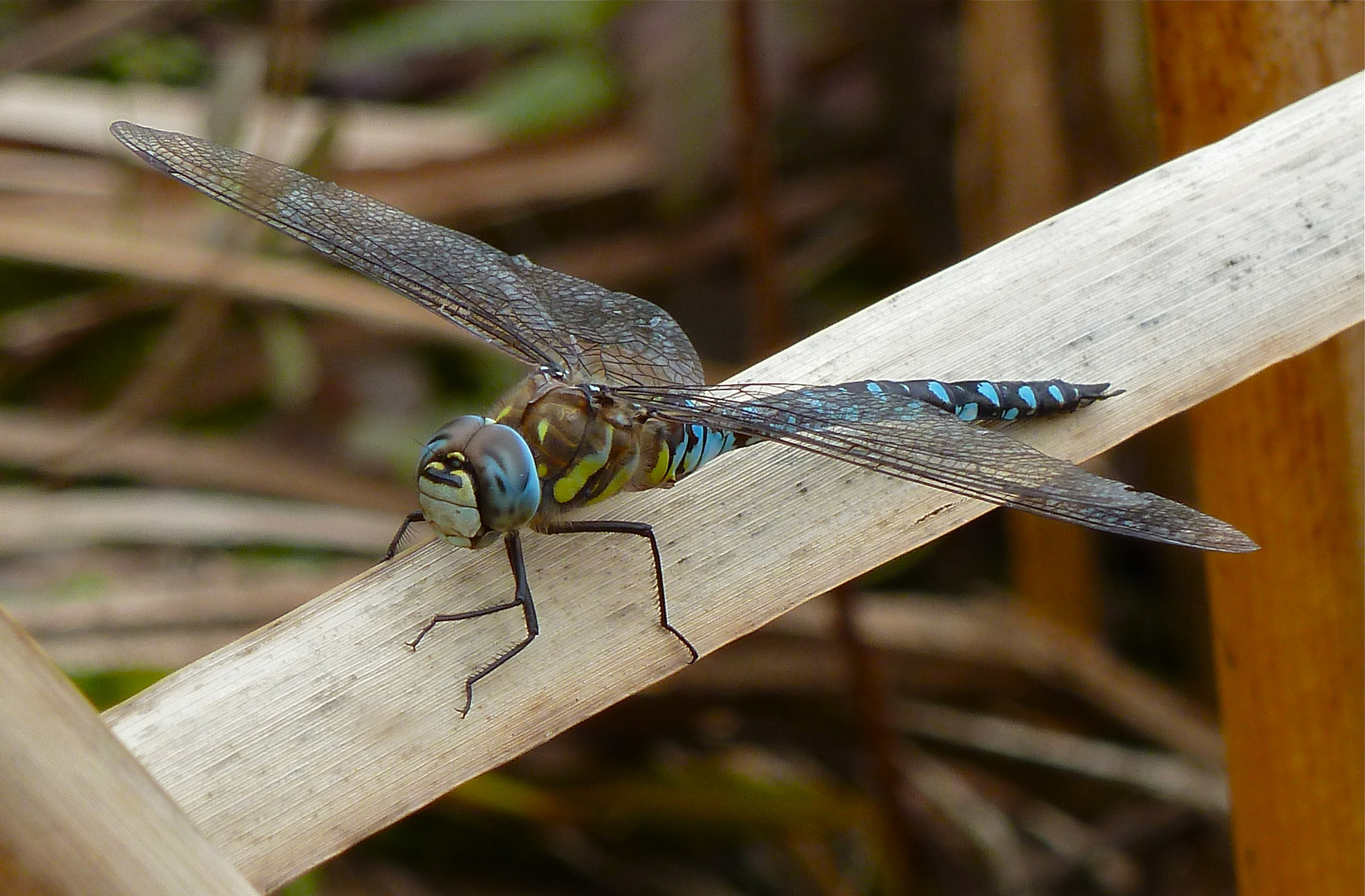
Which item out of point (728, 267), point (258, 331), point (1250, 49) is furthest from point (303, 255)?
point (1250, 49)

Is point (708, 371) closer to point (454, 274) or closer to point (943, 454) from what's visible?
point (454, 274)

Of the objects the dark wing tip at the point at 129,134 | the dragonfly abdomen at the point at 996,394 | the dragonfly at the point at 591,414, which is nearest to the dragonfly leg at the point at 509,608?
the dragonfly at the point at 591,414

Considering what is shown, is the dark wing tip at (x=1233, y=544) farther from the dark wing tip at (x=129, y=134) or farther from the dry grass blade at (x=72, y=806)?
the dark wing tip at (x=129, y=134)

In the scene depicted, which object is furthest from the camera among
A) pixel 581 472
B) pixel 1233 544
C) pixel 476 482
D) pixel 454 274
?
pixel 454 274

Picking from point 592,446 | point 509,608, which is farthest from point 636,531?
point 592,446

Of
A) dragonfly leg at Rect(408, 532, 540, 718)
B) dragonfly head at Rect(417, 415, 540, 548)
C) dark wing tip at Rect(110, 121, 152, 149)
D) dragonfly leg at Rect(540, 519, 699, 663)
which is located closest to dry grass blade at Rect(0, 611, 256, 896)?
dragonfly leg at Rect(408, 532, 540, 718)

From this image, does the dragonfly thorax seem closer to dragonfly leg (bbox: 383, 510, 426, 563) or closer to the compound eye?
the compound eye

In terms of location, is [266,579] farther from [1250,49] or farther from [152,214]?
[1250,49]
